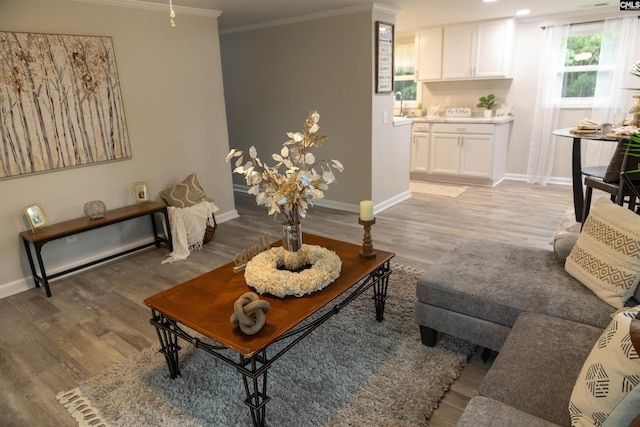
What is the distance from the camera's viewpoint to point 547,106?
571 centimetres

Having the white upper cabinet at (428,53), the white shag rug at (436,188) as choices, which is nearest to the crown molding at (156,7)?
the white upper cabinet at (428,53)

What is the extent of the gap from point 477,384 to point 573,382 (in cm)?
68

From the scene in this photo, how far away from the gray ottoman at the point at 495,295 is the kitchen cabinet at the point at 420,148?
13.4 ft

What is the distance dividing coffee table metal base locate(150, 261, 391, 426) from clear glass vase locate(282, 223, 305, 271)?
31 centimetres

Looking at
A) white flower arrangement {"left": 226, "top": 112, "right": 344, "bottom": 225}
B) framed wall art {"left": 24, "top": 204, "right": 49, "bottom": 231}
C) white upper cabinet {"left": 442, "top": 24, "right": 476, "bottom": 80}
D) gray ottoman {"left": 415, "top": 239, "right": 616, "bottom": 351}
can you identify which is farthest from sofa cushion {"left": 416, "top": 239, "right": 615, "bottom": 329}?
white upper cabinet {"left": 442, "top": 24, "right": 476, "bottom": 80}

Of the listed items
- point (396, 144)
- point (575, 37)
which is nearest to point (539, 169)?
point (575, 37)

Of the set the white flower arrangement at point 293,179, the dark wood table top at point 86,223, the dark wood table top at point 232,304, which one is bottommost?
the dark wood table top at point 232,304

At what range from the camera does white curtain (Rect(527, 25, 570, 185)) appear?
5473 millimetres

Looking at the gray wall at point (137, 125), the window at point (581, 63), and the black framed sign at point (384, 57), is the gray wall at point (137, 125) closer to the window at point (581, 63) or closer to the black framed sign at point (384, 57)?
the black framed sign at point (384, 57)

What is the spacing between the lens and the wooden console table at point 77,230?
3.04 m

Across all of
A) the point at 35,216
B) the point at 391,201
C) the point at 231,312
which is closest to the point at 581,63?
the point at 391,201

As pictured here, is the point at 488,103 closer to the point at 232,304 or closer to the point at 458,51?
the point at 458,51

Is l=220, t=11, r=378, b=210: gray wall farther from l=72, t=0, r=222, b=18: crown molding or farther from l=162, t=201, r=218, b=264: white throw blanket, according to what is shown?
l=162, t=201, r=218, b=264: white throw blanket

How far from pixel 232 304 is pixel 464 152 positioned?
4.91 meters
